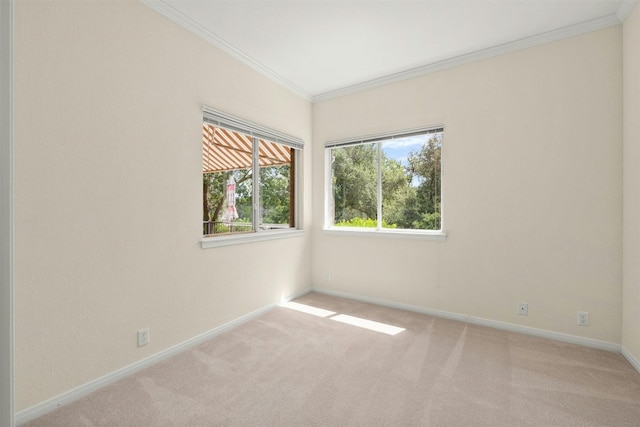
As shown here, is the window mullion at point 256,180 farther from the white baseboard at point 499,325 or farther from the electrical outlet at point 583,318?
the electrical outlet at point 583,318


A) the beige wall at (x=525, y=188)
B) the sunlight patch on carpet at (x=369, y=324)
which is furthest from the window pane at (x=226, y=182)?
the beige wall at (x=525, y=188)

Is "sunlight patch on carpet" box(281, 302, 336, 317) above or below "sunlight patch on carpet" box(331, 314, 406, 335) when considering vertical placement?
above

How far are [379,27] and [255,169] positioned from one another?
1910mm

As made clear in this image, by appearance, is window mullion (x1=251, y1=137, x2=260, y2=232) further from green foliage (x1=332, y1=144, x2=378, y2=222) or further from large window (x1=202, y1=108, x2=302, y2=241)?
green foliage (x1=332, y1=144, x2=378, y2=222)

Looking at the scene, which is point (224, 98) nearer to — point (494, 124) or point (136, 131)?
point (136, 131)

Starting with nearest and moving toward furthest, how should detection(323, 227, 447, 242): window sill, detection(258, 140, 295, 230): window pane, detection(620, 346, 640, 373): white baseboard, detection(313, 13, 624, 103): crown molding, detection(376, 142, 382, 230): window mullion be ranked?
detection(620, 346, 640, 373): white baseboard → detection(313, 13, 624, 103): crown molding → detection(323, 227, 447, 242): window sill → detection(258, 140, 295, 230): window pane → detection(376, 142, 382, 230): window mullion

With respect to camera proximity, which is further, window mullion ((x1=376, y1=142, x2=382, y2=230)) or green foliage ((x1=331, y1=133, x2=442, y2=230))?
window mullion ((x1=376, y1=142, x2=382, y2=230))

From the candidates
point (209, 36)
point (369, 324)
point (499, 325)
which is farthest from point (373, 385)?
point (209, 36)

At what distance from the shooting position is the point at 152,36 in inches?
88.8

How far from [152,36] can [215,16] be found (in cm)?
53

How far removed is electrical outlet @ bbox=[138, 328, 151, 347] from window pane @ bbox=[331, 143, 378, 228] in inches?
102

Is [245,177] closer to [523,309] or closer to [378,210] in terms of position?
[378,210]

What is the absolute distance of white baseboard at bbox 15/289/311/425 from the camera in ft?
5.51

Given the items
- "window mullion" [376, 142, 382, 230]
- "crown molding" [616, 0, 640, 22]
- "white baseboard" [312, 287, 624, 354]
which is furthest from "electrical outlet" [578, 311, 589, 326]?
"crown molding" [616, 0, 640, 22]
